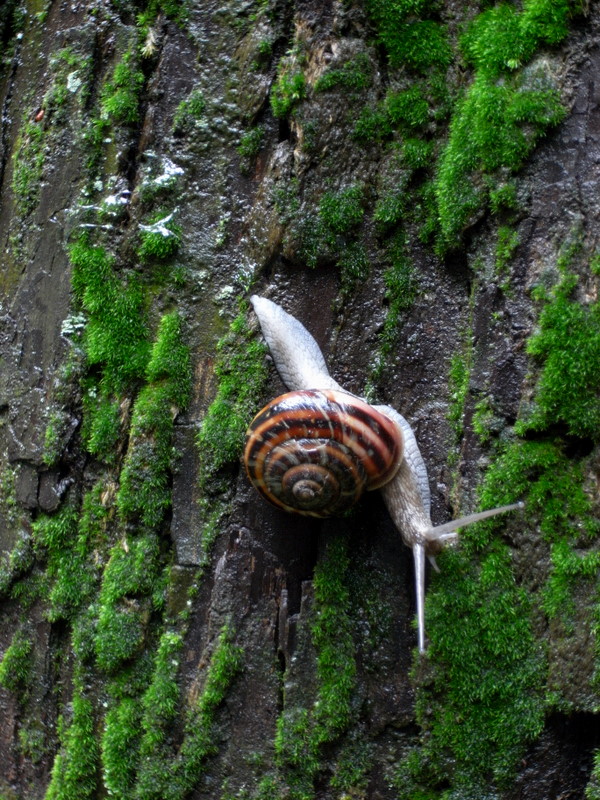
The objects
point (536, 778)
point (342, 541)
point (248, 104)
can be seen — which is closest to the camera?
point (536, 778)

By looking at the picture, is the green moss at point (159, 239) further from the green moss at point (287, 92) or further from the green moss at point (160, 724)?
the green moss at point (160, 724)

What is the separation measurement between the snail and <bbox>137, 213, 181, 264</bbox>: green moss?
80cm

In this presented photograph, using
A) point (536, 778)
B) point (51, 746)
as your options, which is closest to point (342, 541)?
point (536, 778)

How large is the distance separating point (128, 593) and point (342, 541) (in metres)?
0.85

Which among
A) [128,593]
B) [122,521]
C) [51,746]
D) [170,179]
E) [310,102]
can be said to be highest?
[310,102]

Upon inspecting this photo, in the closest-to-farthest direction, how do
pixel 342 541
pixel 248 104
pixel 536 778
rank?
pixel 536 778, pixel 342 541, pixel 248 104

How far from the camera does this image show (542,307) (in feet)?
8.32

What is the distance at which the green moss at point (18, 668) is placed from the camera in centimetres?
287

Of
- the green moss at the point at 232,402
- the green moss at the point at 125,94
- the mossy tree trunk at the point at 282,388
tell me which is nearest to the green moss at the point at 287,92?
the mossy tree trunk at the point at 282,388

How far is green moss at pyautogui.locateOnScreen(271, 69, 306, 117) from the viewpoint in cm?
272

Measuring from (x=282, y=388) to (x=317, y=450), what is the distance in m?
0.39

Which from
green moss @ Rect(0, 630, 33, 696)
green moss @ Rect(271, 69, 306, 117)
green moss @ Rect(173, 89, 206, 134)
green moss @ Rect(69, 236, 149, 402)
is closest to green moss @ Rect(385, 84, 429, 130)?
green moss @ Rect(271, 69, 306, 117)

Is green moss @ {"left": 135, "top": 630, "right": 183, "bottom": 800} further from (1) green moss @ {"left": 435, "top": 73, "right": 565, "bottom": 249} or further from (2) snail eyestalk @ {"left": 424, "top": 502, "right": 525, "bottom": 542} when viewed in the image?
(1) green moss @ {"left": 435, "top": 73, "right": 565, "bottom": 249}

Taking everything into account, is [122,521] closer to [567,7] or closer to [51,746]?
Answer: [51,746]
